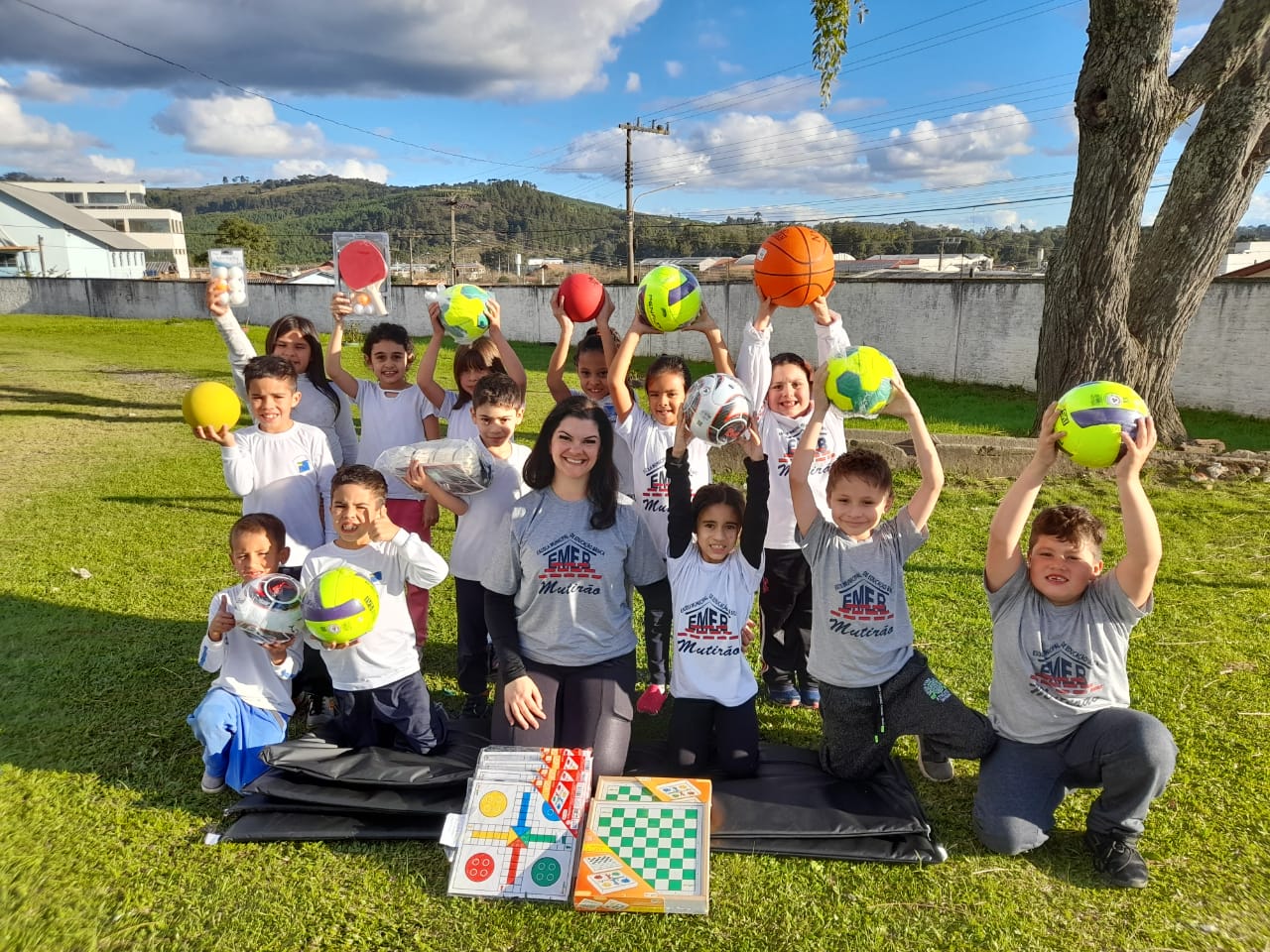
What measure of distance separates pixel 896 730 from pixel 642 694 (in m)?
1.31

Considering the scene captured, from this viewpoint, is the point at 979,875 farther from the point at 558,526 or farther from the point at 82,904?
the point at 82,904

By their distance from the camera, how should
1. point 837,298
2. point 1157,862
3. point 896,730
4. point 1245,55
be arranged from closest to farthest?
point 1157,862, point 896,730, point 1245,55, point 837,298

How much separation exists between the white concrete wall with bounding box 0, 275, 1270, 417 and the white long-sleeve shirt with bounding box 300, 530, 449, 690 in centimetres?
1450

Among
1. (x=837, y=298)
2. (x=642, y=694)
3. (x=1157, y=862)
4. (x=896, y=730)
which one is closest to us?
(x=1157, y=862)

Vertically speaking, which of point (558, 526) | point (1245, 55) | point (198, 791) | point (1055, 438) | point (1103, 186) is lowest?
point (198, 791)

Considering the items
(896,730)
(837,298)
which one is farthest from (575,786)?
(837,298)

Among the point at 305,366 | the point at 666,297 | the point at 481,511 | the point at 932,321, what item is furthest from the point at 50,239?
the point at 666,297

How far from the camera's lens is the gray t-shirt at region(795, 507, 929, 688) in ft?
10.6

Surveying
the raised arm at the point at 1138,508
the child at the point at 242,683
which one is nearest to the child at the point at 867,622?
the raised arm at the point at 1138,508

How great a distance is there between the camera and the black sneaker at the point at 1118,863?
2.76m

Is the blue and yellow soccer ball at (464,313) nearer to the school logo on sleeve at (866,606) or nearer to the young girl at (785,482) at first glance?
the young girl at (785,482)

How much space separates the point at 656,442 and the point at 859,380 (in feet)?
3.97

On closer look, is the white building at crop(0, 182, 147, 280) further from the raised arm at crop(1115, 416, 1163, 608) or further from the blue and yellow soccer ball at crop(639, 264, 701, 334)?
the raised arm at crop(1115, 416, 1163, 608)

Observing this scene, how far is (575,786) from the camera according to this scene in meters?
3.00
